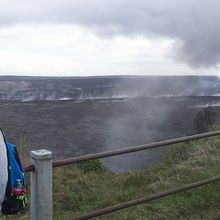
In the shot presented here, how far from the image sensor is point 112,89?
261 ft

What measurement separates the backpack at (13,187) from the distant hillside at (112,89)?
63.4m

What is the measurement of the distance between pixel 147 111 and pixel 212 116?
21.8 meters

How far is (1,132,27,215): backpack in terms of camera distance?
2912mm

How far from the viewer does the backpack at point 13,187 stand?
2.91m

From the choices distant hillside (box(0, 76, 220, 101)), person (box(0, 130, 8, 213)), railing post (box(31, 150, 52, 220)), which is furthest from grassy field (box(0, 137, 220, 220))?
distant hillside (box(0, 76, 220, 101))

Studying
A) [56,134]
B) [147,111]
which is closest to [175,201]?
[56,134]

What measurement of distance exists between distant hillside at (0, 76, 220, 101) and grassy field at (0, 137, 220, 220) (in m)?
57.4

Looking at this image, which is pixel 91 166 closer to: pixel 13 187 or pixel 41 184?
pixel 41 184

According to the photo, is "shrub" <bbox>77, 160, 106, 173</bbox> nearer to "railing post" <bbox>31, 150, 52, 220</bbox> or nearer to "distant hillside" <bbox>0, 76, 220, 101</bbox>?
"railing post" <bbox>31, 150, 52, 220</bbox>

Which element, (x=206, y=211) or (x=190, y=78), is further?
(x=190, y=78)

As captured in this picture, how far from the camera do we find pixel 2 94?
6938 centimetres

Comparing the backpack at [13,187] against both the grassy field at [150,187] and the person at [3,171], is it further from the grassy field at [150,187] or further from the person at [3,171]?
the grassy field at [150,187]

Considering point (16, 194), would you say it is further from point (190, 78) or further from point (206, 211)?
point (190, 78)

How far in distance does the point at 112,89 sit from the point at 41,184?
7630cm
